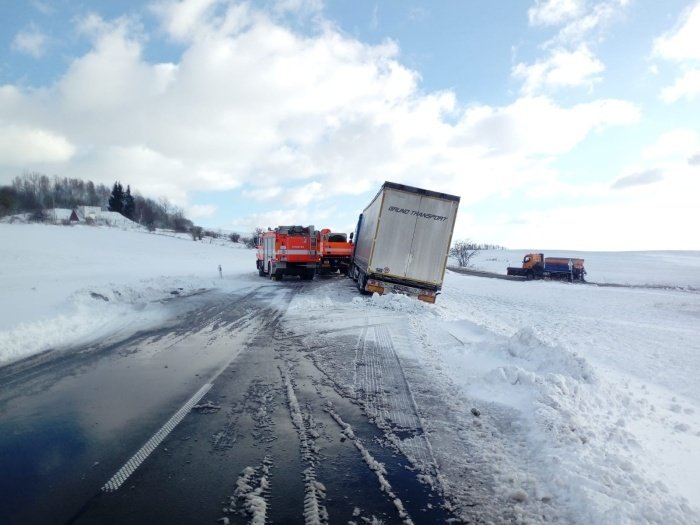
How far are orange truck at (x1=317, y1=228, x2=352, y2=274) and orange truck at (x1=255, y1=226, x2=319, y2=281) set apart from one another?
5.62ft

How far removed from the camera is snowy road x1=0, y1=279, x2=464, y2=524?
3029 millimetres


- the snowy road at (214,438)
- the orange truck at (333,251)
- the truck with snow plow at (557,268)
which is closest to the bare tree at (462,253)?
the truck with snow plow at (557,268)

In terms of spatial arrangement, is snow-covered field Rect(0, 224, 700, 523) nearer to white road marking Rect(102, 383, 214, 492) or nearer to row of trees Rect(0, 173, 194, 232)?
white road marking Rect(102, 383, 214, 492)

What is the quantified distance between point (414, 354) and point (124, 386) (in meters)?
4.74

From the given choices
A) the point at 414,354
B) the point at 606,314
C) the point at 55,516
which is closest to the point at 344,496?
the point at 55,516

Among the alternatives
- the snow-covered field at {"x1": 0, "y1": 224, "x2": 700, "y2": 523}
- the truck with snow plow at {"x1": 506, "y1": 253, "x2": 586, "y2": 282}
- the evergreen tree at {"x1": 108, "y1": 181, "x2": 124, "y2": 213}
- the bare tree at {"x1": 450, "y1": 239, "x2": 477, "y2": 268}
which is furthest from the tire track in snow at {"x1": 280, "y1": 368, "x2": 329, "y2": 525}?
the evergreen tree at {"x1": 108, "y1": 181, "x2": 124, "y2": 213}

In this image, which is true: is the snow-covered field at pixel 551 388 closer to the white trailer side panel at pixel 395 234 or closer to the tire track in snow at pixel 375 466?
the tire track in snow at pixel 375 466

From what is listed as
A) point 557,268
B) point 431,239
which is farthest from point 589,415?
point 557,268

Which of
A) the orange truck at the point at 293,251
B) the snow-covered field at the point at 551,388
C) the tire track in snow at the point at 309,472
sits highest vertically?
the orange truck at the point at 293,251

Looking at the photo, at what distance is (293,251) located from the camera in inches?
926

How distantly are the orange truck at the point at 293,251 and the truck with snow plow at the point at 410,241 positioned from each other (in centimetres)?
960

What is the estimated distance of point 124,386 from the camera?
5.60 meters

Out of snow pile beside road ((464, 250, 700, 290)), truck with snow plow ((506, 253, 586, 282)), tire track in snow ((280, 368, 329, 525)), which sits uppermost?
snow pile beside road ((464, 250, 700, 290))

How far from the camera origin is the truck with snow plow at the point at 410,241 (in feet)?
45.2
